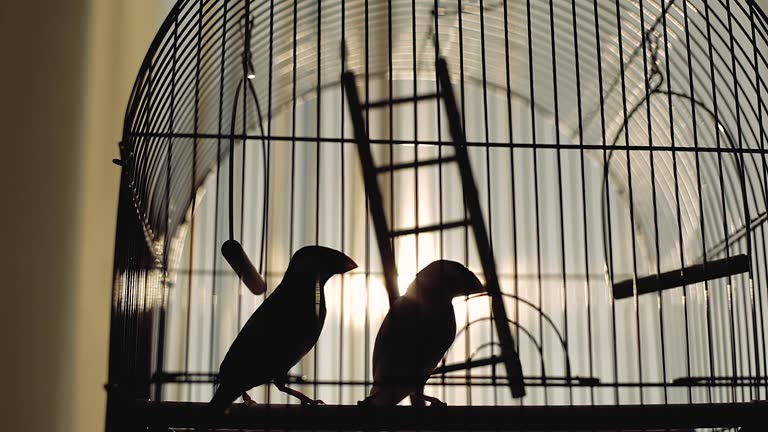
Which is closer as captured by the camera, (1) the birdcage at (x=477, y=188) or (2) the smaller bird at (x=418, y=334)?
(2) the smaller bird at (x=418, y=334)

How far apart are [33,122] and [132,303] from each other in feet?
1.67

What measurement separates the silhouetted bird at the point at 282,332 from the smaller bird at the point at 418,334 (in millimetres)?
131

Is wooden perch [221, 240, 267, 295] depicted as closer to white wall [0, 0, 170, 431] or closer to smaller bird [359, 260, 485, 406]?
smaller bird [359, 260, 485, 406]

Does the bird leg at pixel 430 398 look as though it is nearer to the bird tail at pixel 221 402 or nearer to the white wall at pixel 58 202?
the bird tail at pixel 221 402

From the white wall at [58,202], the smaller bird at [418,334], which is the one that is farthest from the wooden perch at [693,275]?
the white wall at [58,202]

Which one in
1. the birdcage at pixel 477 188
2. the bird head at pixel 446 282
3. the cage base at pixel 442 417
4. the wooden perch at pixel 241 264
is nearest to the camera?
the cage base at pixel 442 417

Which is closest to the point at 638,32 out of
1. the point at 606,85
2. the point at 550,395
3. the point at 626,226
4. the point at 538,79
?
the point at 606,85

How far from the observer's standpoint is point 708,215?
3.11m

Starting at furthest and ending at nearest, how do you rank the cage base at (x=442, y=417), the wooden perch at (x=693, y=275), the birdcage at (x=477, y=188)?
the birdcage at (x=477, y=188) < the wooden perch at (x=693, y=275) < the cage base at (x=442, y=417)

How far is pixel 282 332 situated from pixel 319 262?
15cm

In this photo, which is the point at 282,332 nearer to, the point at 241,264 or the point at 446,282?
the point at 241,264

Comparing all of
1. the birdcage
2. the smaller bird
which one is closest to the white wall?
the birdcage

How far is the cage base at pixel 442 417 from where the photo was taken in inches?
53.1

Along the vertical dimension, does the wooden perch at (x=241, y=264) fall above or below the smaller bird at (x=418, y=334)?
above
